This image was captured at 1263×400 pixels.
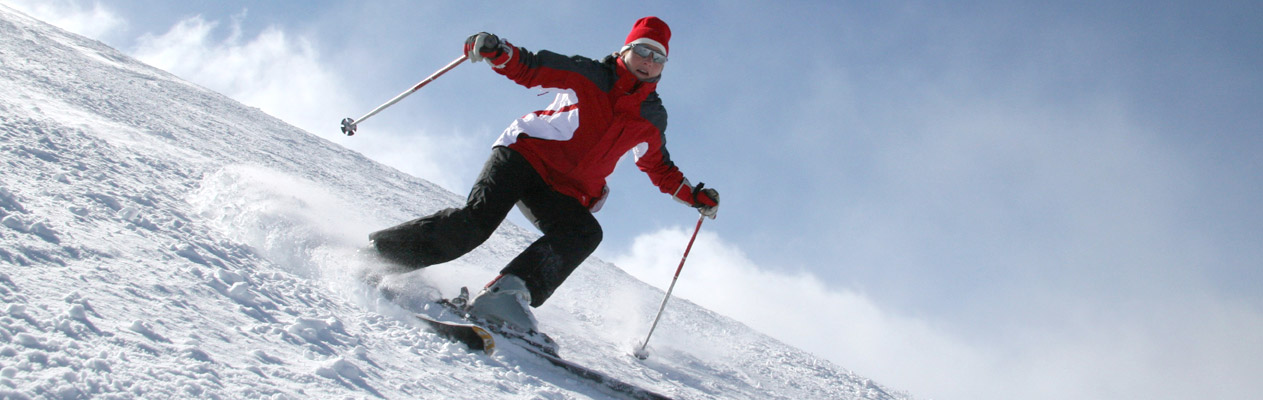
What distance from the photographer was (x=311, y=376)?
1.78m

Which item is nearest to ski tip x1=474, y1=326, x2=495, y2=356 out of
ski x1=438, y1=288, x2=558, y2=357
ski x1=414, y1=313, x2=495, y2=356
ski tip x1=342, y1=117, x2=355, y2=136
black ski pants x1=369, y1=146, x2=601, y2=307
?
ski x1=414, y1=313, x2=495, y2=356

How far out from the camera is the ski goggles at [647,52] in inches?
154

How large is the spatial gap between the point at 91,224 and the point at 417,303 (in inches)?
44.3

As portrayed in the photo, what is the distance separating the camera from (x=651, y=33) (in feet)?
13.2

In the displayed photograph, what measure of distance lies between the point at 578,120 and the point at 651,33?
0.71 m

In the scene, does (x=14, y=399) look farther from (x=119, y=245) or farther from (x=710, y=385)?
(x=710, y=385)

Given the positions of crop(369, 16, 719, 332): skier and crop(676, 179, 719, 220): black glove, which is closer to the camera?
crop(369, 16, 719, 332): skier

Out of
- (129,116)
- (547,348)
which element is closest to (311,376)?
(547,348)

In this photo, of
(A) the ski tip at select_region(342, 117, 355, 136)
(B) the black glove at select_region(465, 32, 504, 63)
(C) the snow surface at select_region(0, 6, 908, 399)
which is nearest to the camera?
(C) the snow surface at select_region(0, 6, 908, 399)

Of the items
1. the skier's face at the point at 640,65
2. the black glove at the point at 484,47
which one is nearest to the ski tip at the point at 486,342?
the black glove at the point at 484,47

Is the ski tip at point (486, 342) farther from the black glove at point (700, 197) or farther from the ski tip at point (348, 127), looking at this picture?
the ski tip at point (348, 127)

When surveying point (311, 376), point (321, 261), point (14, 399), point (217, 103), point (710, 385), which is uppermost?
point (217, 103)

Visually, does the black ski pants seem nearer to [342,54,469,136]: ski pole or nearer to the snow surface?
the snow surface

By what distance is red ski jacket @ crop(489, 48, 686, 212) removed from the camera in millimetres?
3662
